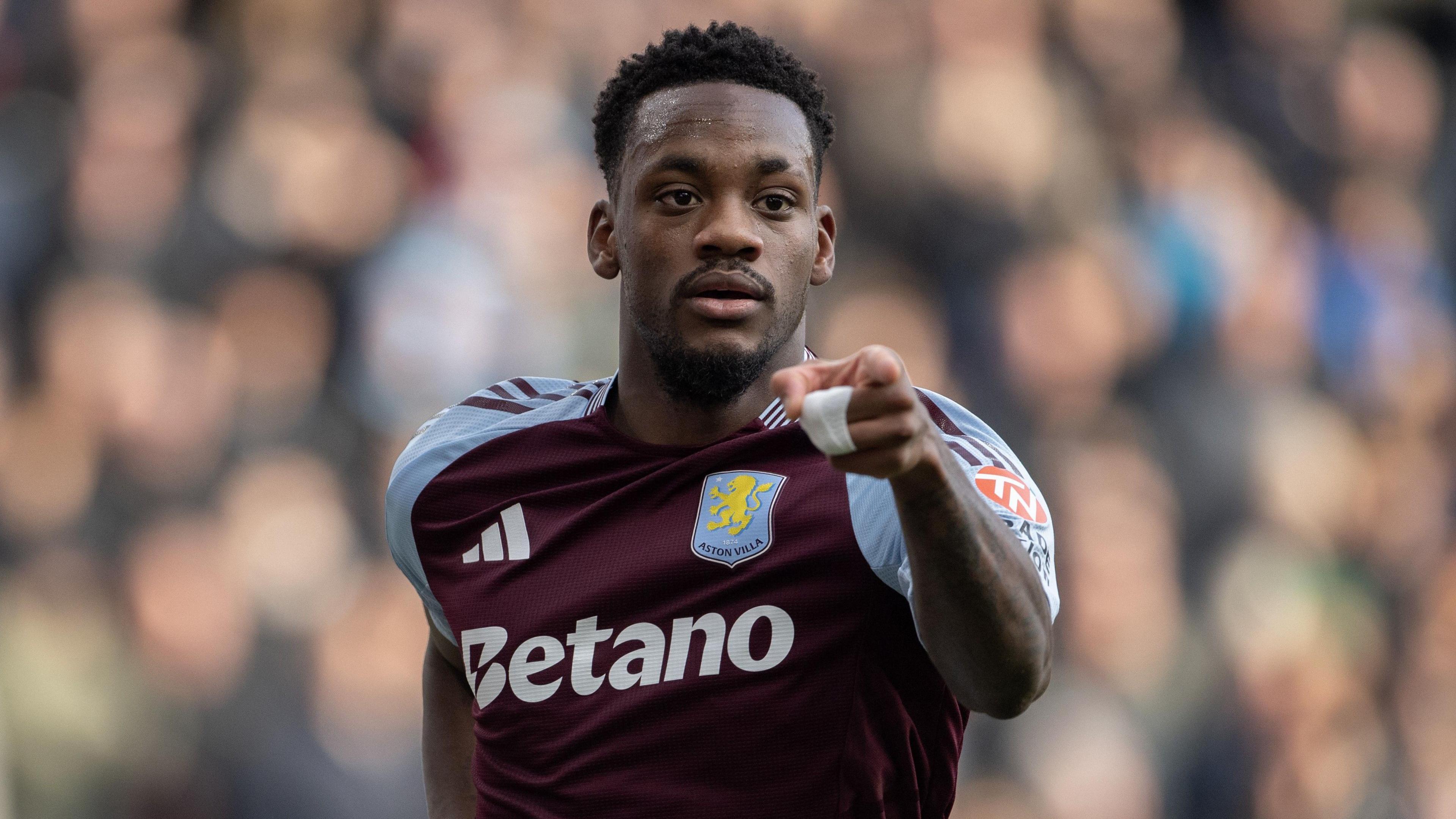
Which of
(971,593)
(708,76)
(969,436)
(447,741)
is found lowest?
(447,741)

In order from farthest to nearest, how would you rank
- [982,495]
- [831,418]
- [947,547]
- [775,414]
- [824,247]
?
1. [824,247]
2. [775,414]
3. [982,495]
4. [947,547]
5. [831,418]

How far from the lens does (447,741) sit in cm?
232

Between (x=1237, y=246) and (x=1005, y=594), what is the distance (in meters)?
4.08

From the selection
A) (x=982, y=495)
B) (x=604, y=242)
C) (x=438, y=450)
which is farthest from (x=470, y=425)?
(x=982, y=495)

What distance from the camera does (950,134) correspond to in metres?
5.00

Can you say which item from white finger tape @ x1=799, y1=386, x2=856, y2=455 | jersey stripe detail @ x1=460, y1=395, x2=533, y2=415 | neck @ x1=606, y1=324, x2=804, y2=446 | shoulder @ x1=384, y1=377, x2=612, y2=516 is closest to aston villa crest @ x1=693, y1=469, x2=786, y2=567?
neck @ x1=606, y1=324, x2=804, y2=446

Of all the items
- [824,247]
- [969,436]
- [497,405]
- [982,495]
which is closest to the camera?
[982,495]

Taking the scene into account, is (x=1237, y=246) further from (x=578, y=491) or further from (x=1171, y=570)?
(x=578, y=491)

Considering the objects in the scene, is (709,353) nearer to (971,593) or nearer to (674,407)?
(674,407)

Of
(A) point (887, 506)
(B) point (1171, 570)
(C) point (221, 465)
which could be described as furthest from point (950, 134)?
(A) point (887, 506)

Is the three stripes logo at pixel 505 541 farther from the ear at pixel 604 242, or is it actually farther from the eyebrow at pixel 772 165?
the eyebrow at pixel 772 165

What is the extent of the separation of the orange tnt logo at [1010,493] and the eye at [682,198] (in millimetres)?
580

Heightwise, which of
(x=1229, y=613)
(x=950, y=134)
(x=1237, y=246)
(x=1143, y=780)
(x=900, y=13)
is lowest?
(x=1143, y=780)

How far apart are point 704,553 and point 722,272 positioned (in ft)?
1.28
